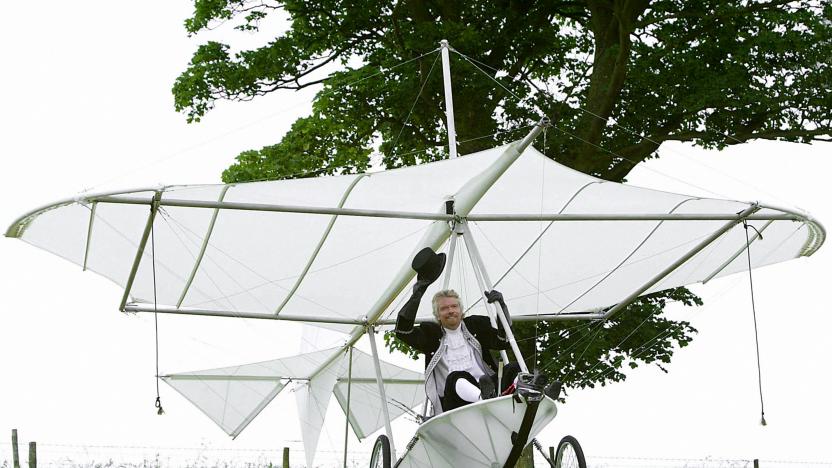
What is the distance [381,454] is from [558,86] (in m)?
9.16

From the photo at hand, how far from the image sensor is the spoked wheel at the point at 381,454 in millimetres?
8578

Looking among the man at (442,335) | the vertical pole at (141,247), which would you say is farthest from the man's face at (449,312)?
the vertical pole at (141,247)

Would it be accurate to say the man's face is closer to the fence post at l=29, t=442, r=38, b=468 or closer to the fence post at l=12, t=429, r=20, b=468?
the fence post at l=29, t=442, r=38, b=468

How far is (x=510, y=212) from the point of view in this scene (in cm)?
968

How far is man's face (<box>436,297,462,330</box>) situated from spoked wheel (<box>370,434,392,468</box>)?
1275 mm

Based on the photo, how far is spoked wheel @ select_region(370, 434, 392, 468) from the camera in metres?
8.58

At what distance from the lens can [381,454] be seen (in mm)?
8758

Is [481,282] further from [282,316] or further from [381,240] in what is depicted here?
[282,316]

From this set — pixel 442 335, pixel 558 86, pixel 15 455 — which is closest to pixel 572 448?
pixel 442 335

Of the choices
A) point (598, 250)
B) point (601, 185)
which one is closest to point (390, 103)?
point (598, 250)

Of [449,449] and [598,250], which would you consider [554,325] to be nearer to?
[598,250]

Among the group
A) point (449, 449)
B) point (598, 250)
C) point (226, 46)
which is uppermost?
point (226, 46)

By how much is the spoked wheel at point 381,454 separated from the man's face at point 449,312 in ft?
4.18

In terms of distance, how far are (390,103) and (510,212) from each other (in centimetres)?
603
